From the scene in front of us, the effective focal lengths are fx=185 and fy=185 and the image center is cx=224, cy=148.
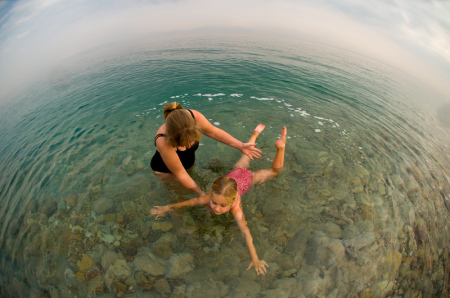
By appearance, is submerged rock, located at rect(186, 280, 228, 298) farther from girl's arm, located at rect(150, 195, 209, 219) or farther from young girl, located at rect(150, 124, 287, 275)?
girl's arm, located at rect(150, 195, 209, 219)

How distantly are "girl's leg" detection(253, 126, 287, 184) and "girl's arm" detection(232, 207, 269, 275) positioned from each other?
43.6 inches

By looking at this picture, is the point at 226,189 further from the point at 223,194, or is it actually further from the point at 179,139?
the point at 179,139

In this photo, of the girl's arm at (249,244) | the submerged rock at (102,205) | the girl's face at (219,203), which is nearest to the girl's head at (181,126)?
the girl's face at (219,203)

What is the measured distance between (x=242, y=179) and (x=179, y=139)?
205cm

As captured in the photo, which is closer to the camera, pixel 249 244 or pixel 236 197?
pixel 249 244

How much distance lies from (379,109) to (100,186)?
1313 cm

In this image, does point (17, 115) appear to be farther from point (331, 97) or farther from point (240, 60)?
point (331, 97)

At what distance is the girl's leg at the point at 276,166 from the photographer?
14.4 feet

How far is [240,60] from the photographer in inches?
684

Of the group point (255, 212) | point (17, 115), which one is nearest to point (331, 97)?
point (255, 212)

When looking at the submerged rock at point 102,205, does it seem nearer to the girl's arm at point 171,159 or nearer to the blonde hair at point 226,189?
the girl's arm at point 171,159

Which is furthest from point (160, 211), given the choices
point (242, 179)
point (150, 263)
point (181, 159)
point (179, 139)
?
point (179, 139)

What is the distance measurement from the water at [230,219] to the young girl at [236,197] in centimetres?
20

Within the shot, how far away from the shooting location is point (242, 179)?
416 centimetres
